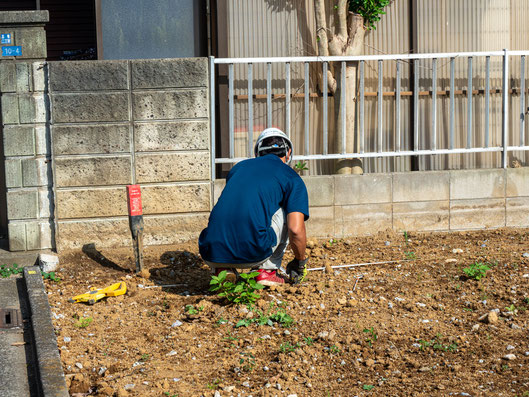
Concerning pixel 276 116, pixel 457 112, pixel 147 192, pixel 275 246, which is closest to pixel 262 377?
pixel 275 246

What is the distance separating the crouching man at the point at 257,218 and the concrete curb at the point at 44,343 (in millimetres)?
1335

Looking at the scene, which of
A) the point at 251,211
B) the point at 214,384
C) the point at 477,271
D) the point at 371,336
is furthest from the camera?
the point at 477,271

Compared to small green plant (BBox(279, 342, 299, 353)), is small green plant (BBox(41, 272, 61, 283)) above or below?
above

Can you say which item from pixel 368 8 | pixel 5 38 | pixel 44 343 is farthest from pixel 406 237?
pixel 5 38

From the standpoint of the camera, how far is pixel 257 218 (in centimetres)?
599

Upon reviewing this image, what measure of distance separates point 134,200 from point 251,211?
4.93 ft

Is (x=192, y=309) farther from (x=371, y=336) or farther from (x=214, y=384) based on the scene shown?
(x=371, y=336)

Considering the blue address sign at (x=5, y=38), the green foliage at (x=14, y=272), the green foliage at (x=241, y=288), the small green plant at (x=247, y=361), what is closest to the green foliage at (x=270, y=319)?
the green foliage at (x=241, y=288)

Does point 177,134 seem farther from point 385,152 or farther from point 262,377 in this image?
point 262,377

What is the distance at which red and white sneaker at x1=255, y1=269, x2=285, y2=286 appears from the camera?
245 inches

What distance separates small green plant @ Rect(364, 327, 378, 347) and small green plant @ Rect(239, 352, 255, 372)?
2.56ft

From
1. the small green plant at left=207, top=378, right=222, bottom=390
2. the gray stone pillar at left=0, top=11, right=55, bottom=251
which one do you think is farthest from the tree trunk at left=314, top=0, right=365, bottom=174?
the small green plant at left=207, top=378, right=222, bottom=390

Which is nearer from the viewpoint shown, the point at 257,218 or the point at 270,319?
the point at 270,319

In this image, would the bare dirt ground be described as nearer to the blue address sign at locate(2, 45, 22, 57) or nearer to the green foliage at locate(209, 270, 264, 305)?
the green foliage at locate(209, 270, 264, 305)
